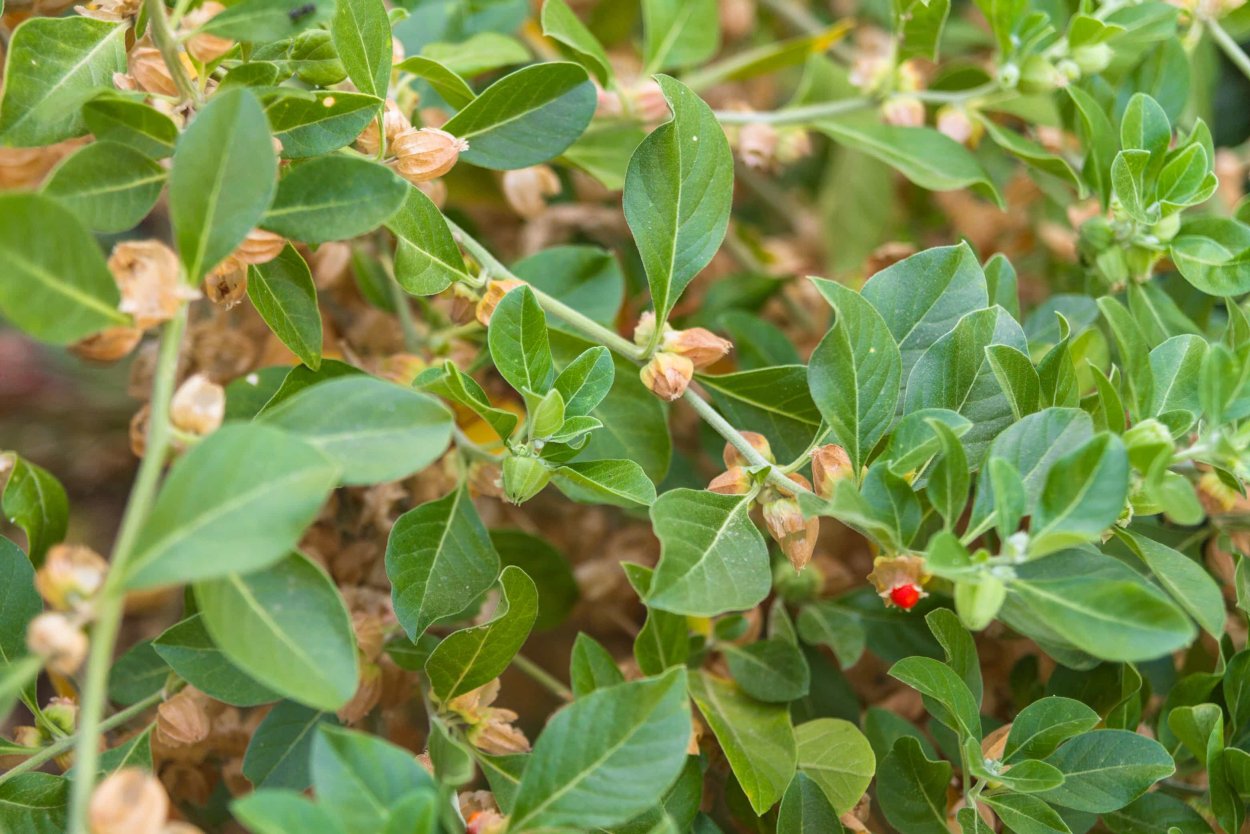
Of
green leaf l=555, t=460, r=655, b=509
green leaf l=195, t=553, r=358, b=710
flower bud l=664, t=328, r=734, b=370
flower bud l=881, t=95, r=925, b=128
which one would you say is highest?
flower bud l=881, t=95, r=925, b=128

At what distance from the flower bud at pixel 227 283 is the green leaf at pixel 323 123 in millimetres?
70

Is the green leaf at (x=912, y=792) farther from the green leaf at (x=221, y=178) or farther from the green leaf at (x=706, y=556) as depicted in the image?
the green leaf at (x=221, y=178)

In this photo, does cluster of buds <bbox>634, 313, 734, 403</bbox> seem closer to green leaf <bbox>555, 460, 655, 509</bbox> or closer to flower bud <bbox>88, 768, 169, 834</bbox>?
green leaf <bbox>555, 460, 655, 509</bbox>

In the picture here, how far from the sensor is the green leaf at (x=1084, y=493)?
1.58ft

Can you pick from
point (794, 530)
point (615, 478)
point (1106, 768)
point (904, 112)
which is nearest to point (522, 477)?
point (615, 478)

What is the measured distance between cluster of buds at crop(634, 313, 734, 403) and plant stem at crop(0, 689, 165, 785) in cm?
39

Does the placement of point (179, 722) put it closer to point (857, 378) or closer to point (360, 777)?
point (360, 777)

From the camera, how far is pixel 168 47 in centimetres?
56

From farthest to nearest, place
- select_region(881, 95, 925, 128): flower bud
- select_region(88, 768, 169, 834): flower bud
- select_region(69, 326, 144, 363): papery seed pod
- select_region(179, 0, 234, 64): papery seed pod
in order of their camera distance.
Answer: select_region(881, 95, 925, 128): flower bud → select_region(179, 0, 234, 64): papery seed pod → select_region(69, 326, 144, 363): papery seed pod → select_region(88, 768, 169, 834): flower bud

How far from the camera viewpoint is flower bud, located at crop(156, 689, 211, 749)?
2.15 ft

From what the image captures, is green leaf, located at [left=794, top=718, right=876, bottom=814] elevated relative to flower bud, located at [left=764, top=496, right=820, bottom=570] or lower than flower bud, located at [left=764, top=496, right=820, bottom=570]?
lower

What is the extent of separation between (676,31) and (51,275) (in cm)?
62

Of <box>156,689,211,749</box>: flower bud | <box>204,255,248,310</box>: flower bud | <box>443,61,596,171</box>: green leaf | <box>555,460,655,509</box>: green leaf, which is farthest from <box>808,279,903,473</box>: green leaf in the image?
<box>156,689,211,749</box>: flower bud

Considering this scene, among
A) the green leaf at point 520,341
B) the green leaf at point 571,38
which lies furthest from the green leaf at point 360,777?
the green leaf at point 571,38
